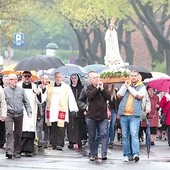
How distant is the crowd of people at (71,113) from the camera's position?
16562 mm

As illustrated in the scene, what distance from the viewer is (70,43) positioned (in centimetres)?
9181

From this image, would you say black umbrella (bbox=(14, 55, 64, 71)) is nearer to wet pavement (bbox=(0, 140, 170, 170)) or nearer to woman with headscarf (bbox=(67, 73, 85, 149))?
woman with headscarf (bbox=(67, 73, 85, 149))

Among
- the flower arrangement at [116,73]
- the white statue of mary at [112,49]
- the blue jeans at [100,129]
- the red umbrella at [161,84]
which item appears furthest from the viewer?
the white statue of mary at [112,49]

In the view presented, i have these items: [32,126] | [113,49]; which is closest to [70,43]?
[113,49]

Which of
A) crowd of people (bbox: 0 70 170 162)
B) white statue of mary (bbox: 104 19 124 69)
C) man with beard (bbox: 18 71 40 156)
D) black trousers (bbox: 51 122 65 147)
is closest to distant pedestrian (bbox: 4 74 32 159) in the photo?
crowd of people (bbox: 0 70 170 162)

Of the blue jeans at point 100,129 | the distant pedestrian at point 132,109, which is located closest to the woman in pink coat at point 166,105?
the distant pedestrian at point 132,109

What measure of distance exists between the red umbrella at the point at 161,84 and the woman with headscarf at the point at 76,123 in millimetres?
2551

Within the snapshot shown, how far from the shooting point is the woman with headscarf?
20.5 meters

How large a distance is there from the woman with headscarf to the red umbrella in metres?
2.55

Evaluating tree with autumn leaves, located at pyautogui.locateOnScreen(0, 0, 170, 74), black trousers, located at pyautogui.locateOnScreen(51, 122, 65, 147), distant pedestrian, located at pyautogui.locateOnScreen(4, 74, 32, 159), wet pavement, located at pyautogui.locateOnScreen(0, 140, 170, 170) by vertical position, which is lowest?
wet pavement, located at pyautogui.locateOnScreen(0, 140, 170, 170)

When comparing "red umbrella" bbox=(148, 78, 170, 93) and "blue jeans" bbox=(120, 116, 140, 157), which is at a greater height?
"red umbrella" bbox=(148, 78, 170, 93)

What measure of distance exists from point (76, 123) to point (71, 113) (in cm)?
29

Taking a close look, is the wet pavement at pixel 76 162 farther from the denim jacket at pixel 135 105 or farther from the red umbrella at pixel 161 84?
the red umbrella at pixel 161 84

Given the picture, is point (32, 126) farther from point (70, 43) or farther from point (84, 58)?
point (70, 43)
